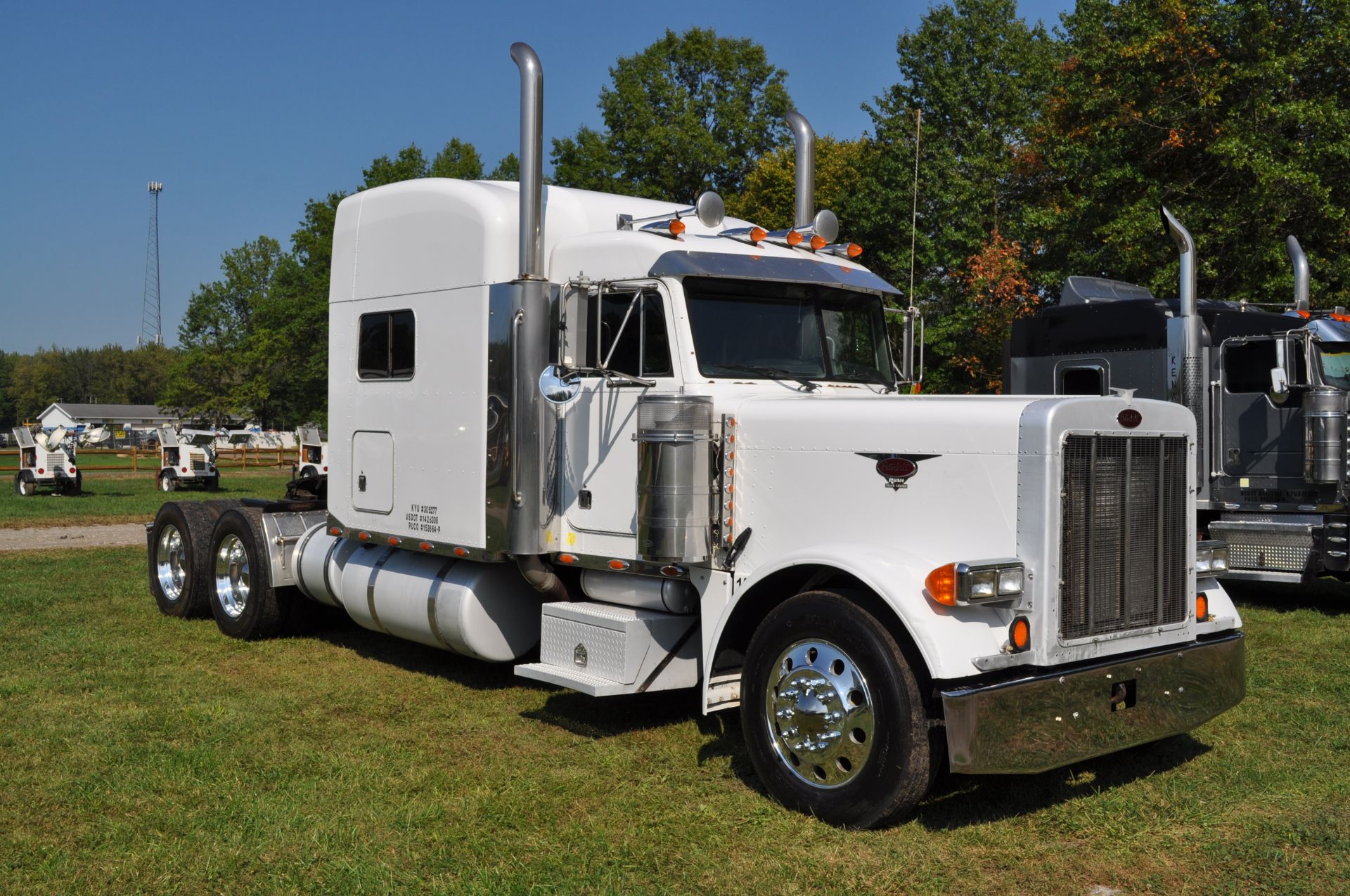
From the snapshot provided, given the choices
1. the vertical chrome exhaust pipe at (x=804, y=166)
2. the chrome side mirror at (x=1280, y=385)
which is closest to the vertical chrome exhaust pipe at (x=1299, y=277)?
the chrome side mirror at (x=1280, y=385)

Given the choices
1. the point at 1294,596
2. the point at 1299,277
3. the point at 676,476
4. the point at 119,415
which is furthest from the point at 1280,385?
the point at 119,415

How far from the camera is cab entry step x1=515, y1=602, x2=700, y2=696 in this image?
6.61 metres

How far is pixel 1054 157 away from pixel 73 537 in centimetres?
1830

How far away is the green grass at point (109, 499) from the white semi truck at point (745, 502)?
1141cm

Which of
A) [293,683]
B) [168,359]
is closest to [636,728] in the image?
[293,683]

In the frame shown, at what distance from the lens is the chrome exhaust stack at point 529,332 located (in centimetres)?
713

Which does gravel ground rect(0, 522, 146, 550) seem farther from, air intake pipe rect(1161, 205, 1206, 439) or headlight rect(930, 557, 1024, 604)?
headlight rect(930, 557, 1024, 604)

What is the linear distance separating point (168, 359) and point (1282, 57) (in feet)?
525

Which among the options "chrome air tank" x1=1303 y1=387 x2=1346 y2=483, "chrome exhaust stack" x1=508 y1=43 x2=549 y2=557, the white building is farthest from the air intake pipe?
the white building

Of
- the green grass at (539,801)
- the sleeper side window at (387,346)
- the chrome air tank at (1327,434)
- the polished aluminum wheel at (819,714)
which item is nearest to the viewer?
the green grass at (539,801)

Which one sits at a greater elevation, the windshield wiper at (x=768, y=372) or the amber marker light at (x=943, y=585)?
the windshield wiper at (x=768, y=372)

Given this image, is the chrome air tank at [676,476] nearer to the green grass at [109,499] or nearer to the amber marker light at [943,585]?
the amber marker light at [943,585]

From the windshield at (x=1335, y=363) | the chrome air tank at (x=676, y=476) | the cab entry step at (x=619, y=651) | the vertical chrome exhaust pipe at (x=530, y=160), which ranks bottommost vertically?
the cab entry step at (x=619, y=651)

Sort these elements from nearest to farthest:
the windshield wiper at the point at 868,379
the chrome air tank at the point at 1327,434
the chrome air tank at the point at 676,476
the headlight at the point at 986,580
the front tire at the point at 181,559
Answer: the headlight at the point at 986,580 → the chrome air tank at the point at 676,476 → the windshield wiper at the point at 868,379 → the front tire at the point at 181,559 → the chrome air tank at the point at 1327,434
